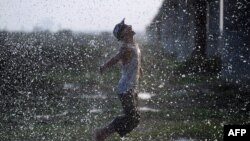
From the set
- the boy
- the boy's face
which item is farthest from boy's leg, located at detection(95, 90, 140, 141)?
the boy's face

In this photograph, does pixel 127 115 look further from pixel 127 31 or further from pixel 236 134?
pixel 236 134

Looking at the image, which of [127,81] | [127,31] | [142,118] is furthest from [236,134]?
[142,118]

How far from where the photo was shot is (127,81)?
6.07 metres

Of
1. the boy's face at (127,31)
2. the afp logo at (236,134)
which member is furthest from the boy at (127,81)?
the afp logo at (236,134)

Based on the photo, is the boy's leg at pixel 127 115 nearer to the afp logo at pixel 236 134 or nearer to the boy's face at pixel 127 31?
the boy's face at pixel 127 31

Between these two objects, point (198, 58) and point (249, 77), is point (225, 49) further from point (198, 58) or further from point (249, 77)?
point (198, 58)

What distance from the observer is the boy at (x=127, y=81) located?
19.8 ft

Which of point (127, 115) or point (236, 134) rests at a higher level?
point (127, 115)

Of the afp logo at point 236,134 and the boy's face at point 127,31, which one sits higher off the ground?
the boy's face at point 127,31

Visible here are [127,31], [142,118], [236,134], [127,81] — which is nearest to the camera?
[236,134]

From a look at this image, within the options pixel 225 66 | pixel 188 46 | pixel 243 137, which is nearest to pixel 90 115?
pixel 243 137

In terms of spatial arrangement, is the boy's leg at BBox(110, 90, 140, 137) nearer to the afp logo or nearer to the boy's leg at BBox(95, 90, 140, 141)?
the boy's leg at BBox(95, 90, 140, 141)

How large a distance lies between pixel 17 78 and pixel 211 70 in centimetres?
894

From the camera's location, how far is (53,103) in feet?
41.4
